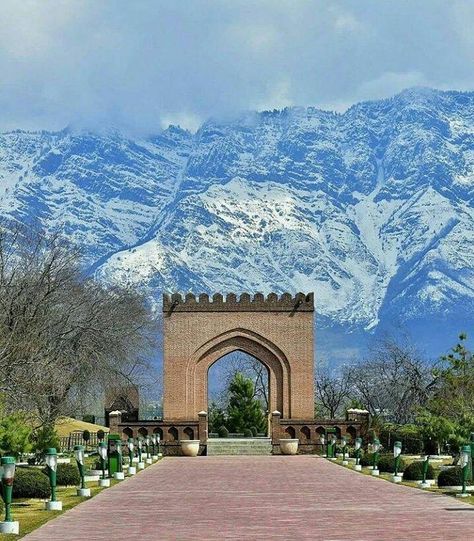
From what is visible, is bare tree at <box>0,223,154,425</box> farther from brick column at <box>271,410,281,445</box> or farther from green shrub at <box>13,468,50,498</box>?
green shrub at <box>13,468,50,498</box>

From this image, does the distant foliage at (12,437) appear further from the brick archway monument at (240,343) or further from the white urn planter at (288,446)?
the brick archway monument at (240,343)

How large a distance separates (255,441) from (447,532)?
37.9 metres

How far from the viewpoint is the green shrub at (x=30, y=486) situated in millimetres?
25109

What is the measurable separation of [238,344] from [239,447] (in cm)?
582

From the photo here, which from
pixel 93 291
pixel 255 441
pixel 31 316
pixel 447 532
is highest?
pixel 93 291

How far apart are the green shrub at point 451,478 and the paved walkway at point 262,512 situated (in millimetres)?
878

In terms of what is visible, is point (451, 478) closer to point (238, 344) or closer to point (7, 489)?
point (7, 489)

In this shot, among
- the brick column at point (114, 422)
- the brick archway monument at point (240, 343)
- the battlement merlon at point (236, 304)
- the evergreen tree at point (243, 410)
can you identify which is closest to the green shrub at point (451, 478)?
the brick column at point (114, 422)

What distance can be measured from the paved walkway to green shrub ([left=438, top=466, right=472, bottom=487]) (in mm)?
878

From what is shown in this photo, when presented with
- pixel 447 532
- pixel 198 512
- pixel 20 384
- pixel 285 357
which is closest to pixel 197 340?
pixel 285 357

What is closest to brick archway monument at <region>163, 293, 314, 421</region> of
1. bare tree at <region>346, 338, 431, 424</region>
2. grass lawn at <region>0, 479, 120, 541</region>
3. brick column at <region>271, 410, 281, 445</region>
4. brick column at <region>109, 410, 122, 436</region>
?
brick column at <region>271, 410, 281, 445</region>

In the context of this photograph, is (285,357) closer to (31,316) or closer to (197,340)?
(197,340)

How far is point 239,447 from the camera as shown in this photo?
55.0 metres

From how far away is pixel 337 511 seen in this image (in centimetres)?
2203
